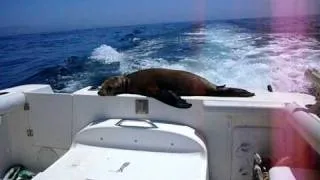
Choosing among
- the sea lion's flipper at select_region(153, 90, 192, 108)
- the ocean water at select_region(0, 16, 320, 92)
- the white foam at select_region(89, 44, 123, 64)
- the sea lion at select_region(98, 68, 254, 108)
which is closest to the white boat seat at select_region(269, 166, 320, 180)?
the sea lion's flipper at select_region(153, 90, 192, 108)

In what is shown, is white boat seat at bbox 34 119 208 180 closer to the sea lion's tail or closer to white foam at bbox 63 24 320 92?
the sea lion's tail

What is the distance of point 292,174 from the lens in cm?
174

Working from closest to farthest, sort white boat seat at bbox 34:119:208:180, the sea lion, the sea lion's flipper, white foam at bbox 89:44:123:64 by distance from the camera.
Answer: white boat seat at bbox 34:119:208:180 → the sea lion's flipper → the sea lion → white foam at bbox 89:44:123:64

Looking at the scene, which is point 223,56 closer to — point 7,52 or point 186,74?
point 186,74

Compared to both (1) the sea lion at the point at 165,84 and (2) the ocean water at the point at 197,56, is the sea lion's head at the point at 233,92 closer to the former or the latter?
(1) the sea lion at the point at 165,84

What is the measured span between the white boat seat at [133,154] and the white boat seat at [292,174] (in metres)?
0.38

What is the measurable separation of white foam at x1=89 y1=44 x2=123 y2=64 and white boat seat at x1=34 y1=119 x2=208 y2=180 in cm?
610

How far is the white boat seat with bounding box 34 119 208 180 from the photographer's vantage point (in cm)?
194

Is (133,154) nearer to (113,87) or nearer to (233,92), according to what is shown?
(113,87)

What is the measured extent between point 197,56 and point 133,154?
6255mm

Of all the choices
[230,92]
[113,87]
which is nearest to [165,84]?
[113,87]

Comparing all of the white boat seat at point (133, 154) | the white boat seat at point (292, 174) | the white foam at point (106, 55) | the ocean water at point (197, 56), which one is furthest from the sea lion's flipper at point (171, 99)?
the white foam at point (106, 55)

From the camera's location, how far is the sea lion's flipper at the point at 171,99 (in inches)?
94.8

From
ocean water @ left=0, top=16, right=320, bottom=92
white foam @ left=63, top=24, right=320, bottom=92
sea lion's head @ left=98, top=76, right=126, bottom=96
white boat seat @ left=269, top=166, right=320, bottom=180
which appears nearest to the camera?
white boat seat @ left=269, top=166, right=320, bottom=180
